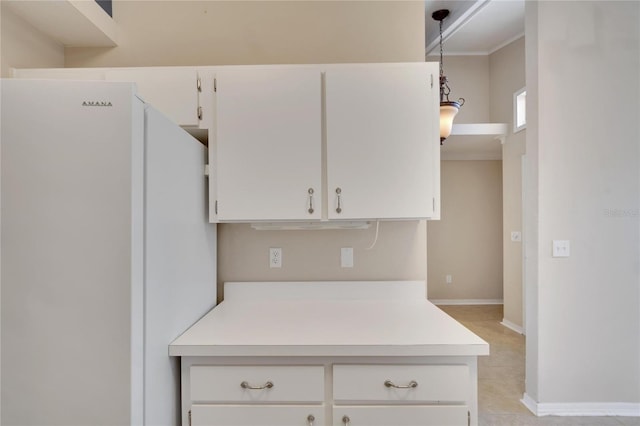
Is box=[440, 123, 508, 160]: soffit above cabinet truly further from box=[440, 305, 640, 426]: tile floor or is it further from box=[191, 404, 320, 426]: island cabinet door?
box=[191, 404, 320, 426]: island cabinet door

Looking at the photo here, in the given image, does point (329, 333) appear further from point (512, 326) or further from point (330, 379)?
point (512, 326)

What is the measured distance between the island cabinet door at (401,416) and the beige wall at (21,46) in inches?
88.9

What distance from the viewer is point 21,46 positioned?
5.76ft

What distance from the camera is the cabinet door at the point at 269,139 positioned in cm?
166

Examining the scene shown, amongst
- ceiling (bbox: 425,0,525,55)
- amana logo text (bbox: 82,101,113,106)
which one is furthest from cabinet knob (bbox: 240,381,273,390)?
ceiling (bbox: 425,0,525,55)

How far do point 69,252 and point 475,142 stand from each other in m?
4.78

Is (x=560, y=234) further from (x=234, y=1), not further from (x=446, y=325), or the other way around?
(x=234, y=1)

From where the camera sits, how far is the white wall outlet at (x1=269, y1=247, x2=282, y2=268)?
6.54 feet

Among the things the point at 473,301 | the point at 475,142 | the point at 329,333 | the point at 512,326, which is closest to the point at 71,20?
the point at 329,333

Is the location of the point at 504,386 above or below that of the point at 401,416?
below

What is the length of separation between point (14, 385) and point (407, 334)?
126 centimetres

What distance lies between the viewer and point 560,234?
7.06 feet

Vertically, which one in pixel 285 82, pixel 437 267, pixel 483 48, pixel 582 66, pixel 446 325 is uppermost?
pixel 483 48

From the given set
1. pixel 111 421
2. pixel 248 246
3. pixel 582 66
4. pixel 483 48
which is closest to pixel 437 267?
pixel 483 48
